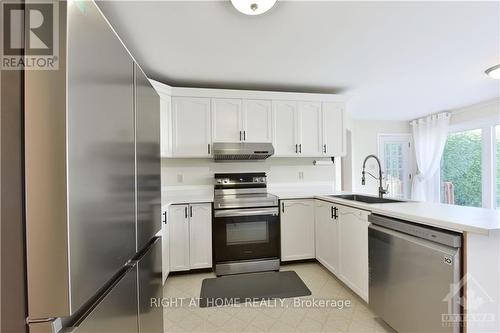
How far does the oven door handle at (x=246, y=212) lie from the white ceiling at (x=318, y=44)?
64.1 inches

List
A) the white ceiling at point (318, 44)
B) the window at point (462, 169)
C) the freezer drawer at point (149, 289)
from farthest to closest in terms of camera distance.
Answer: the window at point (462, 169) < the white ceiling at point (318, 44) < the freezer drawer at point (149, 289)

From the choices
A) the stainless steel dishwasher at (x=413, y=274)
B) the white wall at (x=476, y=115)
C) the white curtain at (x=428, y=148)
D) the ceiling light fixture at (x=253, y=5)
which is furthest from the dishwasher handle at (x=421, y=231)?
the white curtain at (x=428, y=148)

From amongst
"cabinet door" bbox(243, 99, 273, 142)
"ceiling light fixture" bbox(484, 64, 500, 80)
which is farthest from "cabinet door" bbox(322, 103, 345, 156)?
"ceiling light fixture" bbox(484, 64, 500, 80)

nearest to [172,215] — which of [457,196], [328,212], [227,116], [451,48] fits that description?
[227,116]

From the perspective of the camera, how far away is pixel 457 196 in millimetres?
4527

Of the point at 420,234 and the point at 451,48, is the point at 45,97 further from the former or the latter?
the point at 451,48

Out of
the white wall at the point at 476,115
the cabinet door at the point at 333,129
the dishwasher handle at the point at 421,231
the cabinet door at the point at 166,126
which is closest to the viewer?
the dishwasher handle at the point at 421,231

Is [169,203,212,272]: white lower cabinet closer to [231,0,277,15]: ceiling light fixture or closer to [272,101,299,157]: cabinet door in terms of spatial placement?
[272,101,299,157]: cabinet door

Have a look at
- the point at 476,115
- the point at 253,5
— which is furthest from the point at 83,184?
the point at 476,115

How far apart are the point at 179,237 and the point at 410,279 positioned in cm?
220

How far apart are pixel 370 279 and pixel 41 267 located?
2128 mm

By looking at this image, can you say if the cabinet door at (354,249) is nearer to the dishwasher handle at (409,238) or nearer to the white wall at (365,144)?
the dishwasher handle at (409,238)

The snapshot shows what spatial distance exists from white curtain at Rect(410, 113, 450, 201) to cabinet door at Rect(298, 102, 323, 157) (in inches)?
120

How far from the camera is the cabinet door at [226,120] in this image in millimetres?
3034
